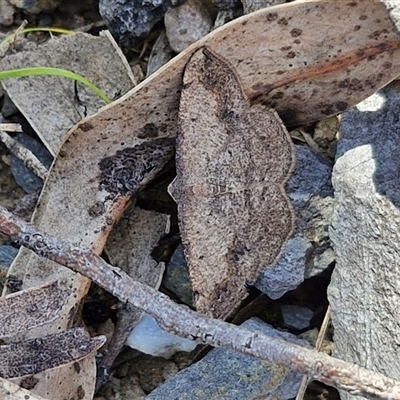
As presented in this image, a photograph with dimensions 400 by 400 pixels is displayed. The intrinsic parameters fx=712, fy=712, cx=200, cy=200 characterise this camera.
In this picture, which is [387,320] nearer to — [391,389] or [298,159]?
[391,389]

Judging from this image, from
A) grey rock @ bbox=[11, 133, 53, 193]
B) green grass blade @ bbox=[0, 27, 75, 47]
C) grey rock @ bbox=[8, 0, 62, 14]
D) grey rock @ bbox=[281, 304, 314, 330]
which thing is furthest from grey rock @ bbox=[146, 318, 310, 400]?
grey rock @ bbox=[8, 0, 62, 14]

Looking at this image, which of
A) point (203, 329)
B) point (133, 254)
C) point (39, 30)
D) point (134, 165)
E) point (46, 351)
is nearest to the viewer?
point (203, 329)

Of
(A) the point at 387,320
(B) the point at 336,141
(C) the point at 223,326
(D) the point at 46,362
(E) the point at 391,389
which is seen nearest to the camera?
Answer: (E) the point at 391,389

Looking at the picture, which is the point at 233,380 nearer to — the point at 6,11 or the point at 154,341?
the point at 154,341

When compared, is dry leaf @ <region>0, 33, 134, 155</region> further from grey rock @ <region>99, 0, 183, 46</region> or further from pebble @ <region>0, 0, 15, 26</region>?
pebble @ <region>0, 0, 15, 26</region>

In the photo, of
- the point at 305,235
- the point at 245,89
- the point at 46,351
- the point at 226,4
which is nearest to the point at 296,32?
the point at 245,89

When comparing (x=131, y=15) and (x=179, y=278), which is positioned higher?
(x=131, y=15)

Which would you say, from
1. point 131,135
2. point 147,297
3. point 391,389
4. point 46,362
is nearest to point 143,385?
point 46,362
